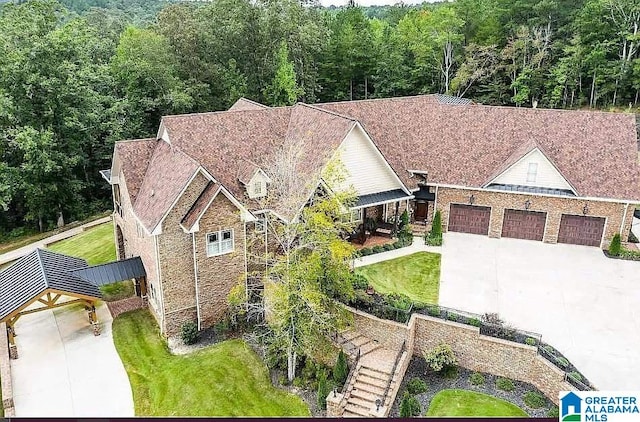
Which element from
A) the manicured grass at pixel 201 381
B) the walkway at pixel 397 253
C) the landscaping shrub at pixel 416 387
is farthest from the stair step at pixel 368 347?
the walkway at pixel 397 253

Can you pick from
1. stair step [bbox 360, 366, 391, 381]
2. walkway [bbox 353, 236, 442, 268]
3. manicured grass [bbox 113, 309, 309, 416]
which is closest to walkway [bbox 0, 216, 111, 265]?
manicured grass [bbox 113, 309, 309, 416]

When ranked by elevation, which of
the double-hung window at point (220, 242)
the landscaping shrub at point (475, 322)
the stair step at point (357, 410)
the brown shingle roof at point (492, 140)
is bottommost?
the stair step at point (357, 410)

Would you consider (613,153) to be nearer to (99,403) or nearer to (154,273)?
(154,273)

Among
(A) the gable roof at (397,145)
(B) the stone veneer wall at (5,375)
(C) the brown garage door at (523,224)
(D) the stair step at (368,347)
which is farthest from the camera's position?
(C) the brown garage door at (523,224)

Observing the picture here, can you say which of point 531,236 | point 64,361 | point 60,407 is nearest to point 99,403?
point 60,407

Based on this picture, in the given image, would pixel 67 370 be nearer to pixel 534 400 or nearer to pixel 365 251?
pixel 365 251

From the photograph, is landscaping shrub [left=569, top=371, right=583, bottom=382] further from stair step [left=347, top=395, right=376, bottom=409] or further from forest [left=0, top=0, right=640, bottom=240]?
forest [left=0, top=0, right=640, bottom=240]

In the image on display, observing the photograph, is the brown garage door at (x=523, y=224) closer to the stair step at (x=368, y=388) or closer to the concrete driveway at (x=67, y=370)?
the stair step at (x=368, y=388)
